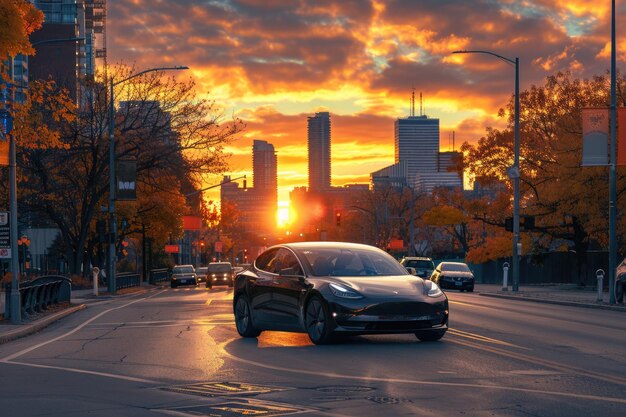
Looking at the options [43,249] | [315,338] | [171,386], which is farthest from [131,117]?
[171,386]

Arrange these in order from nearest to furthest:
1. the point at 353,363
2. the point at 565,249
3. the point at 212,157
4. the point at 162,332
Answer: the point at 353,363 < the point at 162,332 < the point at 212,157 < the point at 565,249

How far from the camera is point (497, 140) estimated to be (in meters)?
56.8

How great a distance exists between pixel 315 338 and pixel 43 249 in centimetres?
6705

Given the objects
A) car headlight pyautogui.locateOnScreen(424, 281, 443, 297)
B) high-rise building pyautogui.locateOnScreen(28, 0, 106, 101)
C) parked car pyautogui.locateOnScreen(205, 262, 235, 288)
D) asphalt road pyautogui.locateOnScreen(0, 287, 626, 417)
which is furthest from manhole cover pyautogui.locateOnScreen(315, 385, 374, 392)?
high-rise building pyautogui.locateOnScreen(28, 0, 106, 101)

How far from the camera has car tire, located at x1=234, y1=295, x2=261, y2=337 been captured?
56.0ft

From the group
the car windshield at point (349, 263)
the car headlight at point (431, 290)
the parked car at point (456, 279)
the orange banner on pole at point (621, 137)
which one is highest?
the orange banner on pole at point (621, 137)

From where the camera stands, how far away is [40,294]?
2789 centimetres

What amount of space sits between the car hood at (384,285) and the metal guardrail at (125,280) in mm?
39762

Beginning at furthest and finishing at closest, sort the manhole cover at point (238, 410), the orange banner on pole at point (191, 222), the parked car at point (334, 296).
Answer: the orange banner on pole at point (191, 222) < the parked car at point (334, 296) < the manhole cover at point (238, 410)

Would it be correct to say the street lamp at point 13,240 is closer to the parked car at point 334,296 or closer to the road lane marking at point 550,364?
the parked car at point 334,296

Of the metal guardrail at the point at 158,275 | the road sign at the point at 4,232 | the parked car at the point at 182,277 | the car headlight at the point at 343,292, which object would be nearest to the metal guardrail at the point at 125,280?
the parked car at the point at 182,277

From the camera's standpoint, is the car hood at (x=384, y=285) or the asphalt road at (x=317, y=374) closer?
the asphalt road at (x=317, y=374)

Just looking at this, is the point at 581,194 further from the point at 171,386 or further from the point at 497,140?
the point at 171,386

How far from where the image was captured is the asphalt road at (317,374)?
939cm
